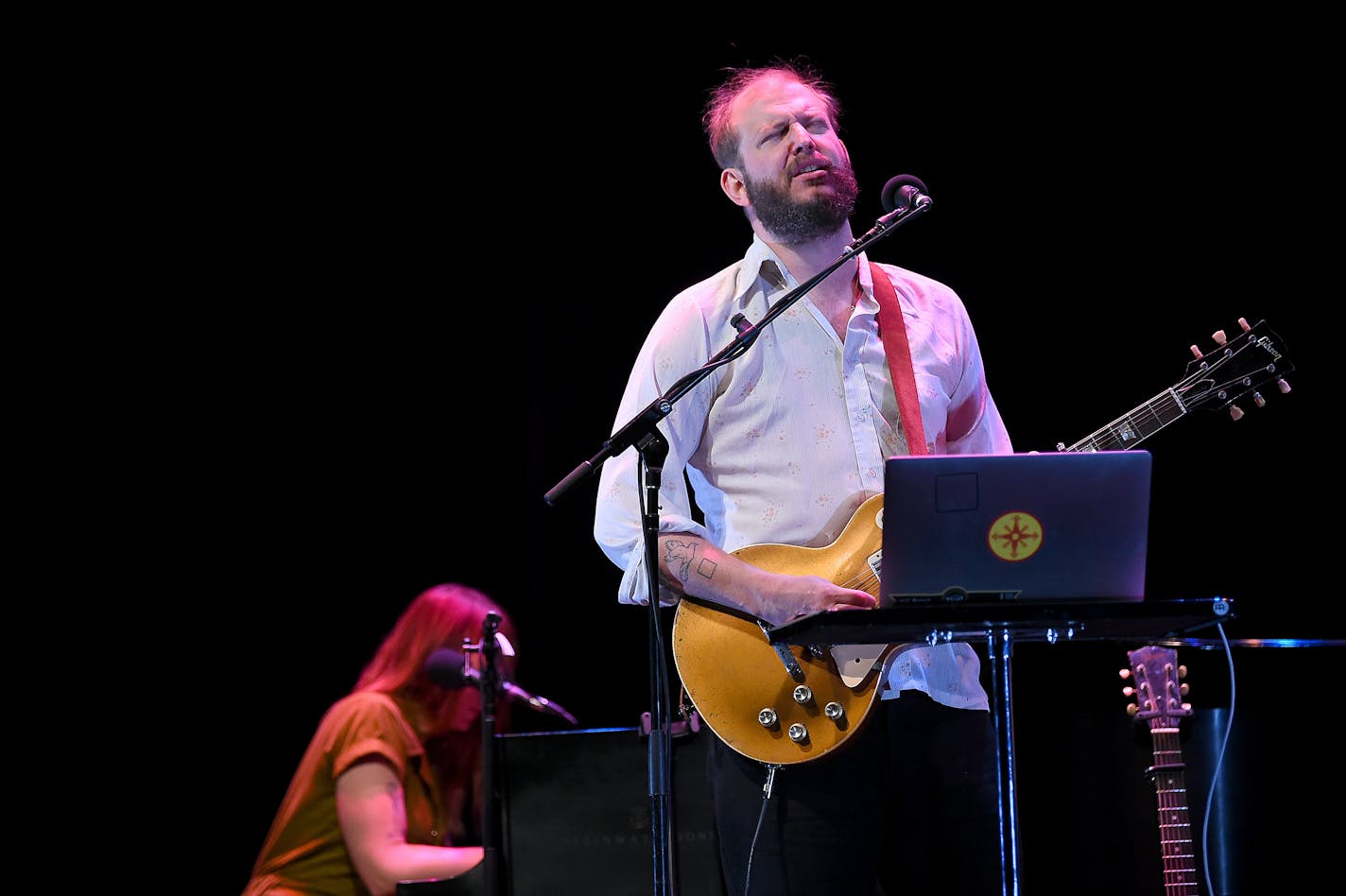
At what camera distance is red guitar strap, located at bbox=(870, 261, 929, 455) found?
2.57 meters

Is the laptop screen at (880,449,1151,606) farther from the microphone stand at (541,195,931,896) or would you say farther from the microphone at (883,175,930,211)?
the microphone at (883,175,930,211)

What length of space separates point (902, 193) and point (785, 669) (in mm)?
905

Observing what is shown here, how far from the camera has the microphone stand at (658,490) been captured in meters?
2.22

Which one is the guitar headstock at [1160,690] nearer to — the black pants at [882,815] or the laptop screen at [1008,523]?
the black pants at [882,815]

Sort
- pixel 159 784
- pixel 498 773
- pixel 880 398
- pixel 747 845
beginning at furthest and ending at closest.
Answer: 1. pixel 159 784
2. pixel 498 773
3. pixel 880 398
4. pixel 747 845

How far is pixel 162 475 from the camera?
15.6 ft

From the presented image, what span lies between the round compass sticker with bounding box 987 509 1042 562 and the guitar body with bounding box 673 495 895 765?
0.55 meters

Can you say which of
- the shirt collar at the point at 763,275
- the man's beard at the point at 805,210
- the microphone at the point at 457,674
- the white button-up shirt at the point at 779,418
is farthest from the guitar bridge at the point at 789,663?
the microphone at the point at 457,674

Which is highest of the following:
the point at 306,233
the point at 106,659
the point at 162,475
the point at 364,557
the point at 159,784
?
the point at 306,233

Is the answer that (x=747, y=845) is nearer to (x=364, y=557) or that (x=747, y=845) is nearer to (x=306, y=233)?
(x=364, y=557)

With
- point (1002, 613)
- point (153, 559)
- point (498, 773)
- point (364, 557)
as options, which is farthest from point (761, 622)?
point (153, 559)

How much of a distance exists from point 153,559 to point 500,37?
7.52ft

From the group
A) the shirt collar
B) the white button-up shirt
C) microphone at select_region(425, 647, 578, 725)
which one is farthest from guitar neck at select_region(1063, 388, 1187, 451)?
microphone at select_region(425, 647, 578, 725)

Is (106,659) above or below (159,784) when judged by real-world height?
above
